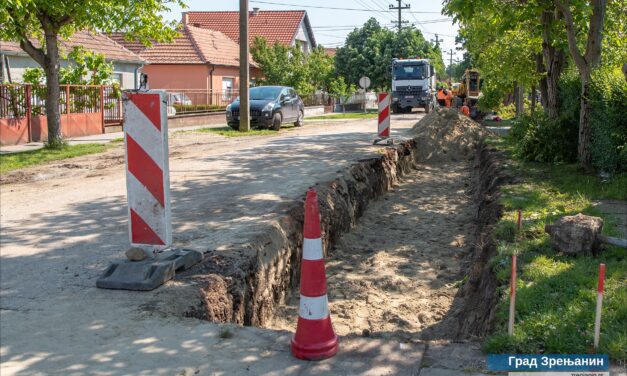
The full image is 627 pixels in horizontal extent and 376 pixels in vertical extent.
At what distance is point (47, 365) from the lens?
3674 mm

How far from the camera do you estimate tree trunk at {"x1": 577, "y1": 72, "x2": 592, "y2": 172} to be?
10.6 metres

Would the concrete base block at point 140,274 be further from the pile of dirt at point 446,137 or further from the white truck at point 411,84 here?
the white truck at point 411,84

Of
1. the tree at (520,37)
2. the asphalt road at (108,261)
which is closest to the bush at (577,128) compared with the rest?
the tree at (520,37)

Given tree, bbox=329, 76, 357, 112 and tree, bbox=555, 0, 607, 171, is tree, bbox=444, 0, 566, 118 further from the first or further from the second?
tree, bbox=329, 76, 357, 112

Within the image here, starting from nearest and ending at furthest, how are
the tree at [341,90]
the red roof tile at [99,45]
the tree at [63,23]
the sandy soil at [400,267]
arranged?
the sandy soil at [400,267] → the tree at [63,23] → the red roof tile at [99,45] → the tree at [341,90]

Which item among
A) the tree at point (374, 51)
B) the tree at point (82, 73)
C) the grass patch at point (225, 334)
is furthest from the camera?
the tree at point (374, 51)

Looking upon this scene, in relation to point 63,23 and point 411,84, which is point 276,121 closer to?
point 63,23

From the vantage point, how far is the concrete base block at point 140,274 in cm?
490

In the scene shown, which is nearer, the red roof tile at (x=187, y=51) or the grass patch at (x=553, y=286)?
the grass patch at (x=553, y=286)

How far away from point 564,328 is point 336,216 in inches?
207

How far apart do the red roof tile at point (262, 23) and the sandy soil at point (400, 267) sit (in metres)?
39.8

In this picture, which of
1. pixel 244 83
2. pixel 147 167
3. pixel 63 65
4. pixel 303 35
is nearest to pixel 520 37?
pixel 244 83

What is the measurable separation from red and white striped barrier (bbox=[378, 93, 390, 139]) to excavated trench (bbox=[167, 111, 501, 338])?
14.0ft

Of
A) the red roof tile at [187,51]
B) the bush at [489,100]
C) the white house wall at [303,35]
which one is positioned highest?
the white house wall at [303,35]
